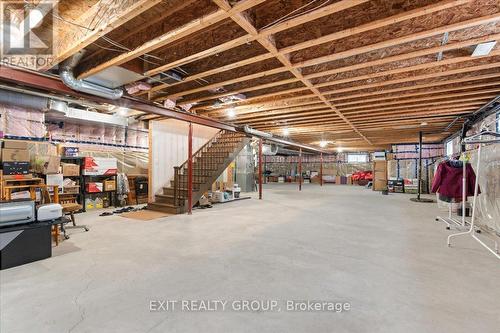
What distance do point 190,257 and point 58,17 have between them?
299 cm

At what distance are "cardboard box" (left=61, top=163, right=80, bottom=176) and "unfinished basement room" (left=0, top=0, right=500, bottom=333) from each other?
0.08m

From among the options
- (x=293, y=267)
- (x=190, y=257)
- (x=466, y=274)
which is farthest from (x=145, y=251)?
(x=466, y=274)

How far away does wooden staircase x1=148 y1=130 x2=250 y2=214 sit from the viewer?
593 cm

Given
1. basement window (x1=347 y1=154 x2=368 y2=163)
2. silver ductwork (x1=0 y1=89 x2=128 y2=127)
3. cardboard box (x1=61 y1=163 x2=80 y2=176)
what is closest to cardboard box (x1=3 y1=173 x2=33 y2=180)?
cardboard box (x1=61 y1=163 x2=80 y2=176)

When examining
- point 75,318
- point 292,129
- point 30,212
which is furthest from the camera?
point 292,129

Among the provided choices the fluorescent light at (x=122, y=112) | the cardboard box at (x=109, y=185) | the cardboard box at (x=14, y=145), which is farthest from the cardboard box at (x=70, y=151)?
the cardboard box at (x=14, y=145)

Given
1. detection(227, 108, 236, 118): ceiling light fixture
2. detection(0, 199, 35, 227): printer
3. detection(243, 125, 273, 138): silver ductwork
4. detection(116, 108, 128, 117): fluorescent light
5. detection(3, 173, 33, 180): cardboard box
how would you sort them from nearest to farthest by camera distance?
1. detection(0, 199, 35, 227): printer
2. detection(3, 173, 33, 180): cardboard box
3. detection(227, 108, 236, 118): ceiling light fixture
4. detection(116, 108, 128, 117): fluorescent light
5. detection(243, 125, 273, 138): silver ductwork

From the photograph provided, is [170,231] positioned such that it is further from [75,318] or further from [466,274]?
[466,274]

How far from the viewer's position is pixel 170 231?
13.5 ft

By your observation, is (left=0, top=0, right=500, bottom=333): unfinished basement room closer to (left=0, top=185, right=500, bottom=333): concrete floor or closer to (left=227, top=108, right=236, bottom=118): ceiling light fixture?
(left=0, top=185, right=500, bottom=333): concrete floor

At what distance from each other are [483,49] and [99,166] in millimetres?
7561

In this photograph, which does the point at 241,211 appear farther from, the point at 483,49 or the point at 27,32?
the point at 483,49

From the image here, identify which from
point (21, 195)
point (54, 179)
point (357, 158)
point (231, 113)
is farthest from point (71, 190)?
point (357, 158)

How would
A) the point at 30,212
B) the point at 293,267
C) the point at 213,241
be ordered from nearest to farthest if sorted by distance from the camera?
the point at 293,267 → the point at 30,212 → the point at 213,241
